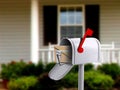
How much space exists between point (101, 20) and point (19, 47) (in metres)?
3.04

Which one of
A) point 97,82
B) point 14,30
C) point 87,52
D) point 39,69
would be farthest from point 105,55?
point 87,52

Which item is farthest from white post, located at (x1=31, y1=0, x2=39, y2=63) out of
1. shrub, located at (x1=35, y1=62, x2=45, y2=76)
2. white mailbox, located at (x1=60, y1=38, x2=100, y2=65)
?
white mailbox, located at (x1=60, y1=38, x2=100, y2=65)

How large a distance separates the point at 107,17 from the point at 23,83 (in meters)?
4.73

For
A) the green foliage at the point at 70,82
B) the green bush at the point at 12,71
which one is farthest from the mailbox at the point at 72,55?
the green bush at the point at 12,71

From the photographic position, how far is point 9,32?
13906mm

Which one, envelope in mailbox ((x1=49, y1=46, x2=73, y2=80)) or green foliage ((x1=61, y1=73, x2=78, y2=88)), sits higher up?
envelope in mailbox ((x1=49, y1=46, x2=73, y2=80))

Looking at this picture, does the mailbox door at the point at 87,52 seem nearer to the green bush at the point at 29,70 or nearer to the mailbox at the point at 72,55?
the mailbox at the point at 72,55

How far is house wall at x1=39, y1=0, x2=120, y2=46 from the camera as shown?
1366cm

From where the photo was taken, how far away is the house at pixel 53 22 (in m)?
13.7

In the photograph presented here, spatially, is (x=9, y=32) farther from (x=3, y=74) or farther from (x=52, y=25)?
(x=3, y=74)

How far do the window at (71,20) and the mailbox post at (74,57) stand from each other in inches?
430

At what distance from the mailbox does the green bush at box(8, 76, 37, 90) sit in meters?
7.54

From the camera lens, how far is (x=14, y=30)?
13.9m

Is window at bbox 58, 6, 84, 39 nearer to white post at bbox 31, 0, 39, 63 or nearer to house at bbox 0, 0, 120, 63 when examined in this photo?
house at bbox 0, 0, 120, 63
